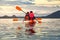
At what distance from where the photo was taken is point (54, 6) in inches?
280

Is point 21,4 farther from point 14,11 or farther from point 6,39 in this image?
point 6,39

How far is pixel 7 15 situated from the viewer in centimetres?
690

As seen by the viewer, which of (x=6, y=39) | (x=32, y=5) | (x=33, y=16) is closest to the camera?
(x=6, y=39)

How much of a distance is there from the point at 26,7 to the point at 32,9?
0.18 metres

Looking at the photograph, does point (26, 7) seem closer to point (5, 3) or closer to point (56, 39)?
point (5, 3)

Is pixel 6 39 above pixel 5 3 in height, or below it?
below

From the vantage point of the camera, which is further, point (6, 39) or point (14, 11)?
point (14, 11)

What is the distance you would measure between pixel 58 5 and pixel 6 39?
Result: 12.0ft

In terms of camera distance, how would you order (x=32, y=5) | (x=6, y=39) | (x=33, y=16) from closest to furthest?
(x=6, y=39) < (x=33, y=16) < (x=32, y=5)

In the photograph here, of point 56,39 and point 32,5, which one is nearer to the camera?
point 56,39

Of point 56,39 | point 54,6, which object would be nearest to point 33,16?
point 54,6

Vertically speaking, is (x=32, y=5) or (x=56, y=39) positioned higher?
(x=32, y=5)

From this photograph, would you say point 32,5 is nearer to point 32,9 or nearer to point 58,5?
point 32,9

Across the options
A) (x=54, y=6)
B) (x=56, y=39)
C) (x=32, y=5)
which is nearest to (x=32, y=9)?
(x=32, y=5)
